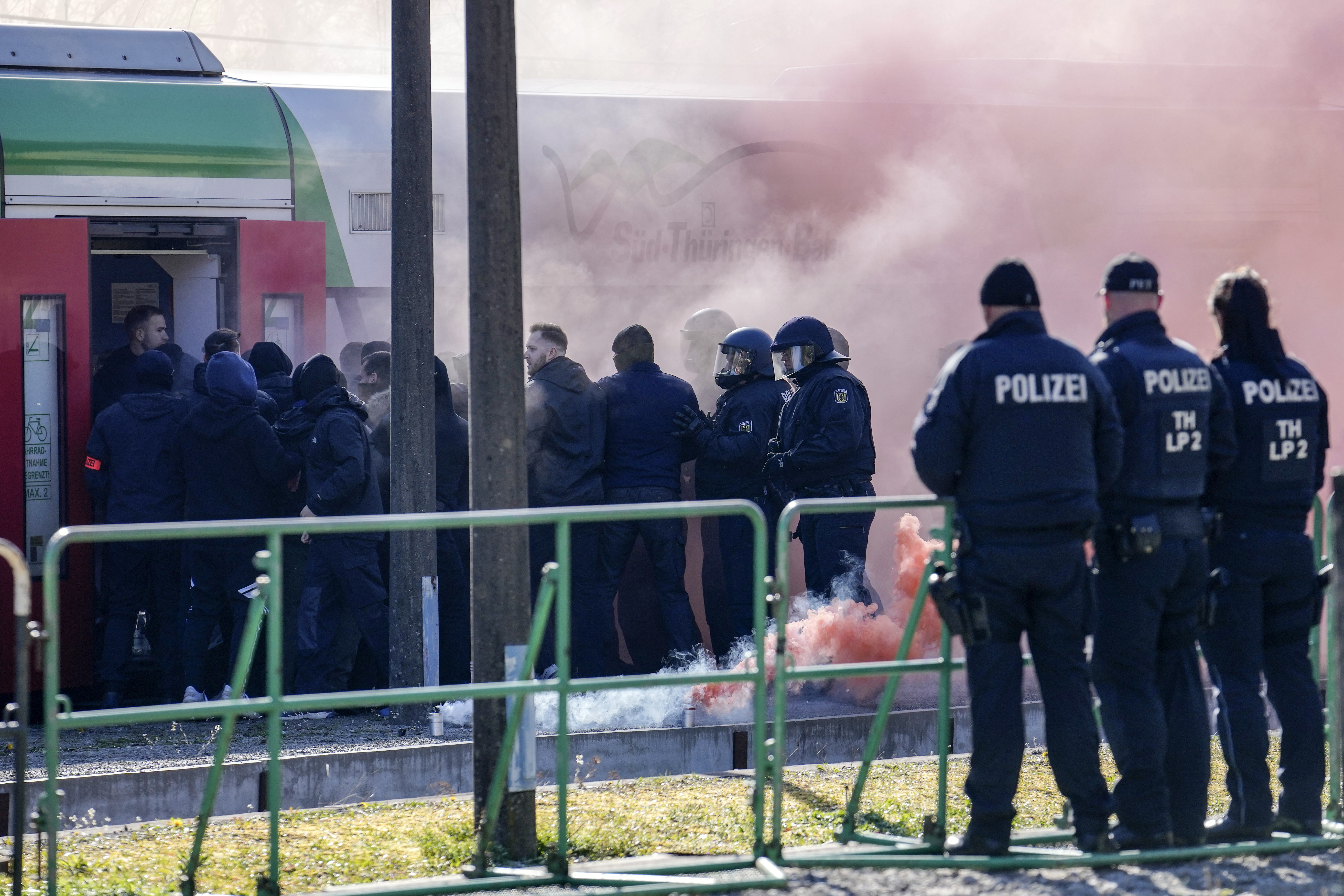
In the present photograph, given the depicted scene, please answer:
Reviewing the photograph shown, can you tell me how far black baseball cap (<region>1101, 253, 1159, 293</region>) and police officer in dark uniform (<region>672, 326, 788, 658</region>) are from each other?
11.7 feet

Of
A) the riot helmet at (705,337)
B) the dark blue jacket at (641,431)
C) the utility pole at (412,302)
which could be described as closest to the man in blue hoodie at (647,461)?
the dark blue jacket at (641,431)

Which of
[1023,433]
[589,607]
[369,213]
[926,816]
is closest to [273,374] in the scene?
[369,213]

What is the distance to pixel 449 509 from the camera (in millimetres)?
8094

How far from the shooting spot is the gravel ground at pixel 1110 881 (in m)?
4.27

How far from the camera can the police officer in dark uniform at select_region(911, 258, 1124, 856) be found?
4.30m

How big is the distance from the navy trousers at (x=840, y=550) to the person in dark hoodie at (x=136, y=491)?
326cm

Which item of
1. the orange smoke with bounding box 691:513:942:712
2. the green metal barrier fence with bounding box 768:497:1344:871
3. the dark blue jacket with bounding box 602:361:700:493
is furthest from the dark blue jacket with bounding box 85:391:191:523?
the green metal barrier fence with bounding box 768:497:1344:871

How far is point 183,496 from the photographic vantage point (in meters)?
7.96

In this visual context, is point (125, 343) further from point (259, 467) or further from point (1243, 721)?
point (1243, 721)

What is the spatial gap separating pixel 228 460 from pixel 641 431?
6.86ft

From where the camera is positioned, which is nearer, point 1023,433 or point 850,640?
point 1023,433

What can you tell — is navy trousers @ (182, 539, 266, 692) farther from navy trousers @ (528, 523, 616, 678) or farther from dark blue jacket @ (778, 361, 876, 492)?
dark blue jacket @ (778, 361, 876, 492)

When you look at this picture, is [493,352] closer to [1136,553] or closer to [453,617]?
[1136,553]

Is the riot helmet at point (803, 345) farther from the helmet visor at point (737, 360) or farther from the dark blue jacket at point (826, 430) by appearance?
the helmet visor at point (737, 360)
